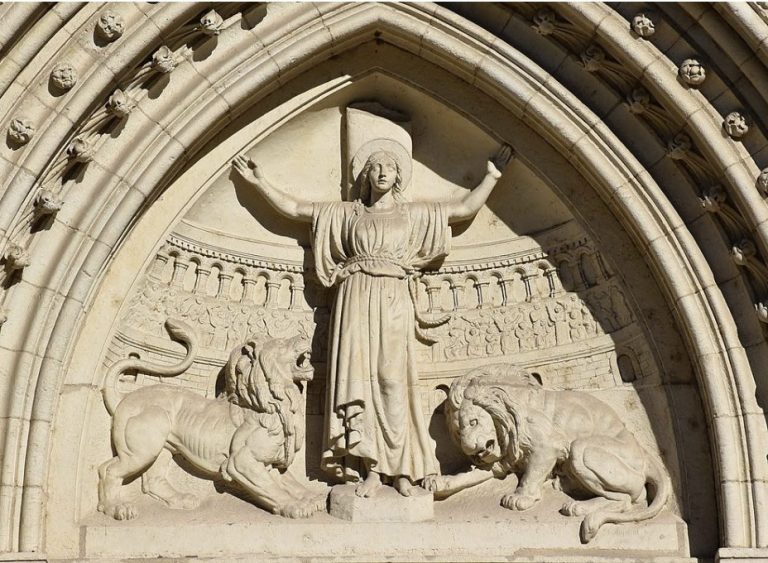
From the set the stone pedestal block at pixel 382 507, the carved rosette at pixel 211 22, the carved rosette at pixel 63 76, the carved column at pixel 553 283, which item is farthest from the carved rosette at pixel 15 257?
the carved column at pixel 553 283

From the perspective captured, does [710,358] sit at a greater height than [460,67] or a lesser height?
lesser

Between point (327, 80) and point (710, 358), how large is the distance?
2769 millimetres

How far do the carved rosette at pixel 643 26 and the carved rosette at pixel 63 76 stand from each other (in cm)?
307

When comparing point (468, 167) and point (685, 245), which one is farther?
point (468, 167)

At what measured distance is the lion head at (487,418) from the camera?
882 centimetres

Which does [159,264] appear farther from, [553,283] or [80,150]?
[553,283]

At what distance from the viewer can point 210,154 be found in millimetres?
9008

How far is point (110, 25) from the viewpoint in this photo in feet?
26.7

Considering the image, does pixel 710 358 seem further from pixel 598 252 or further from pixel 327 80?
pixel 327 80

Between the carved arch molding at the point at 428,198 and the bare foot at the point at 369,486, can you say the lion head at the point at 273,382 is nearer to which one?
the carved arch molding at the point at 428,198

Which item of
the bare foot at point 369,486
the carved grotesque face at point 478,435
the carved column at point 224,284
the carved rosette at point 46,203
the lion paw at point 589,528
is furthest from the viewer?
the carved column at point 224,284

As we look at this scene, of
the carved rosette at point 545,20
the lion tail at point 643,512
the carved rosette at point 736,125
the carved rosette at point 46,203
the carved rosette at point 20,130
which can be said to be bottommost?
the lion tail at point 643,512

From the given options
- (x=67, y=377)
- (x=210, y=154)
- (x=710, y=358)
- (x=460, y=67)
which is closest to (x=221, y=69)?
(x=210, y=154)

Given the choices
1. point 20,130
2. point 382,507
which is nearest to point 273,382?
point 382,507
